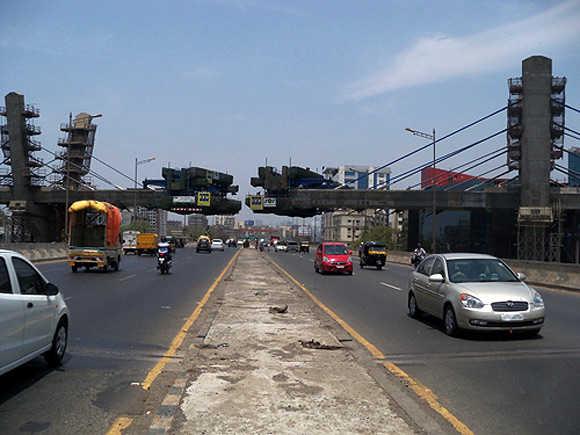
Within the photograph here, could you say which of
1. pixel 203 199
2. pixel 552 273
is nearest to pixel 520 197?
pixel 552 273

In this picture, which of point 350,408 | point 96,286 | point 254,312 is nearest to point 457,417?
point 350,408

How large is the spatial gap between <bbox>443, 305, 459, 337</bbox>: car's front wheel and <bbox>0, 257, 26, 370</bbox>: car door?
730 centimetres

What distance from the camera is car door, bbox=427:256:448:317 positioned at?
37.9 ft

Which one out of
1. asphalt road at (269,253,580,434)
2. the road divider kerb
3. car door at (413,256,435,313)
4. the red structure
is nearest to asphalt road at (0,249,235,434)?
the road divider kerb

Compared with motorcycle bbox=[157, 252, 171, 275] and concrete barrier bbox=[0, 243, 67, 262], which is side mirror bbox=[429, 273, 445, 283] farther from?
concrete barrier bbox=[0, 243, 67, 262]


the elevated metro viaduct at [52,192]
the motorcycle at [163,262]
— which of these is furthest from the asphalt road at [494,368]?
the elevated metro viaduct at [52,192]

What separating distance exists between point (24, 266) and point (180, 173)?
251 ft

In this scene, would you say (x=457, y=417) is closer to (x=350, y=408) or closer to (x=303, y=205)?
(x=350, y=408)

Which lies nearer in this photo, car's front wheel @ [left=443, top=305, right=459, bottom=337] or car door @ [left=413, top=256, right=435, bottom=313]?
car's front wheel @ [left=443, top=305, right=459, bottom=337]

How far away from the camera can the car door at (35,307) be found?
6.86 m

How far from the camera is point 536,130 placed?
56.2 m

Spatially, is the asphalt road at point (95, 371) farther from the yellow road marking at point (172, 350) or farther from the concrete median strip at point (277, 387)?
the concrete median strip at point (277, 387)

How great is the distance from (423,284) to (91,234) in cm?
2094

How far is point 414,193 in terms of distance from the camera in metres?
68.5
